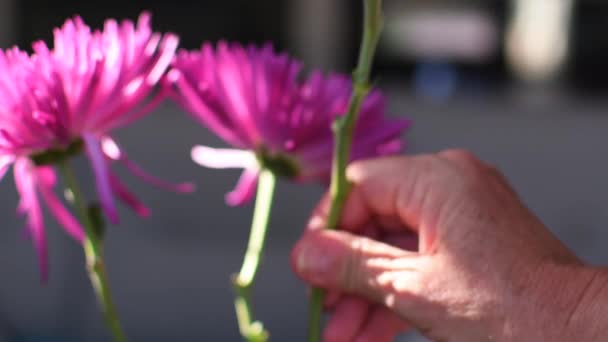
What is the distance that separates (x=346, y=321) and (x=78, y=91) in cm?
23

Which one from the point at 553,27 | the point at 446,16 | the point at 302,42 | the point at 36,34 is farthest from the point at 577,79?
the point at 36,34

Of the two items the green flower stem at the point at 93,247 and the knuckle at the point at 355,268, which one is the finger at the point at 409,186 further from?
the green flower stem at the point at 93,247

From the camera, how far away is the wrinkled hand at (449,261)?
0.49m

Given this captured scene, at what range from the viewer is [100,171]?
17.3 inches

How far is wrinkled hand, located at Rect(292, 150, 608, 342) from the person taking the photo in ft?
1.60

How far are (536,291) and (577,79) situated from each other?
3.04 m

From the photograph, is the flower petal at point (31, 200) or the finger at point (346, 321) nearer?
the flower petal at point (31, 200)

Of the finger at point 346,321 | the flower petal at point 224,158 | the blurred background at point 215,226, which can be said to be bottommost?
the blurred background at point 215,226

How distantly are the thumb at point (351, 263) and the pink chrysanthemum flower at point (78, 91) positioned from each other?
0.34ft

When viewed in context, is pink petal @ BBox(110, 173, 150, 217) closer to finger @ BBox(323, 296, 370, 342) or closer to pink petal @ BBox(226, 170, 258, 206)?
pink petal @ BBox(226, 170, 258, 206)

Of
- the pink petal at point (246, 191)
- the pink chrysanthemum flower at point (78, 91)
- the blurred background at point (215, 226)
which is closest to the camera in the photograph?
the pink chrysanthemum flower at point (78, 91)

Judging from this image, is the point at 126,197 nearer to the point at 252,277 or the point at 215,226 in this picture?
the point at 252,277

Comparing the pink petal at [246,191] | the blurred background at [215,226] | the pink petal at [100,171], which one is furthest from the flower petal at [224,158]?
the blurred background at [215,226]

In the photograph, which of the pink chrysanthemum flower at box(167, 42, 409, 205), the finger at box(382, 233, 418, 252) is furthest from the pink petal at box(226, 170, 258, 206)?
the finger at box(382, 233, 418, 252)
